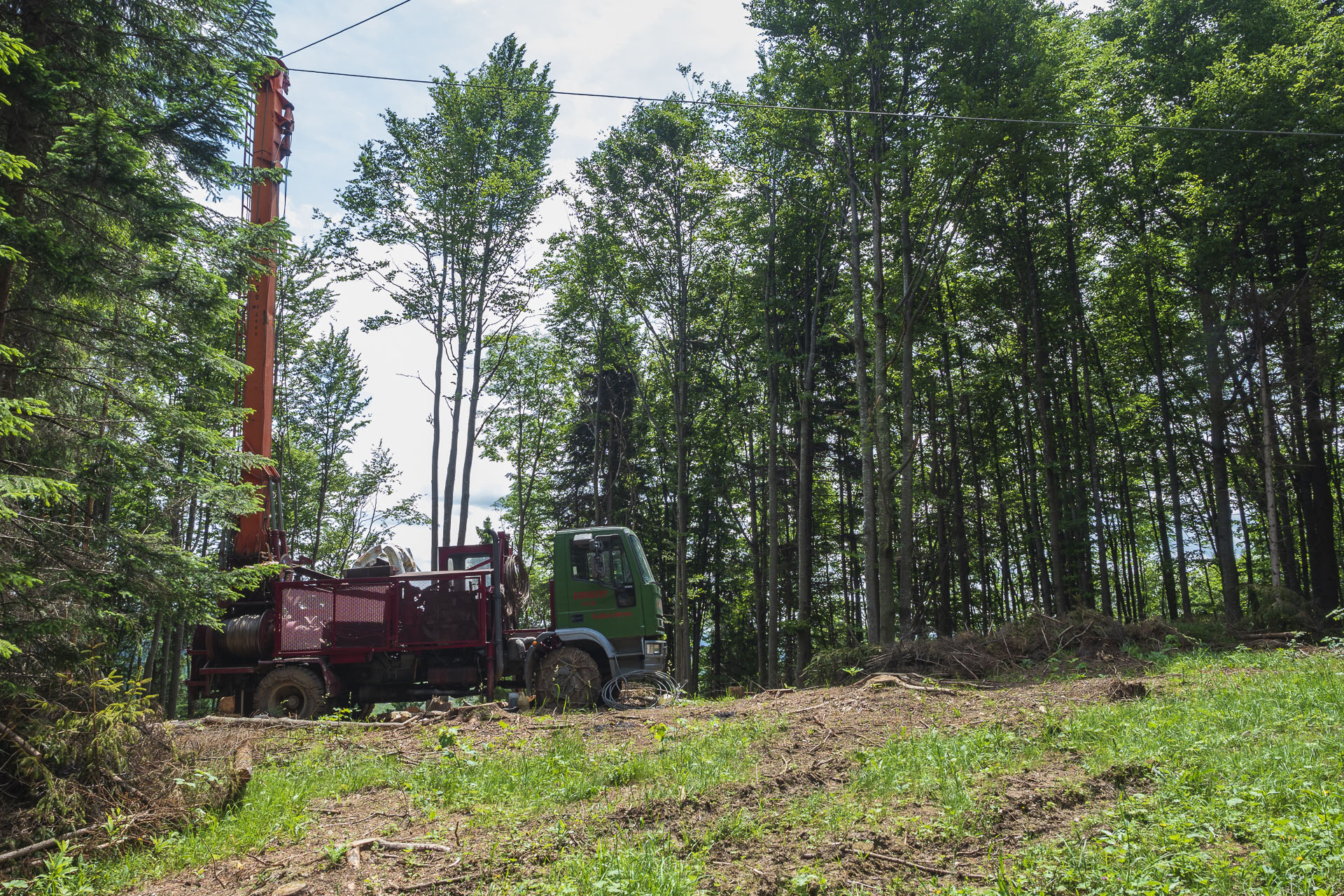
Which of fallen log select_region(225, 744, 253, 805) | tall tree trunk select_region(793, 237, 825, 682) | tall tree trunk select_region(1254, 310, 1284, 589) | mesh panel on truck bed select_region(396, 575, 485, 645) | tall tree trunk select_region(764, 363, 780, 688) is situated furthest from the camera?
tall tree trunk select_region(764, 363, 780, 688)

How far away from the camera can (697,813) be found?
4863 millimetres

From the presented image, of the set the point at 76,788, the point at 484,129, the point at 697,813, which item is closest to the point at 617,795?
the point at 697,813

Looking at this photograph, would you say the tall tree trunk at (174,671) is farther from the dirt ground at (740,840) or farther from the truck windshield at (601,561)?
the dirt ground at (740,840)

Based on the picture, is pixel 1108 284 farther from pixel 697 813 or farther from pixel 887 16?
pixel 697 813

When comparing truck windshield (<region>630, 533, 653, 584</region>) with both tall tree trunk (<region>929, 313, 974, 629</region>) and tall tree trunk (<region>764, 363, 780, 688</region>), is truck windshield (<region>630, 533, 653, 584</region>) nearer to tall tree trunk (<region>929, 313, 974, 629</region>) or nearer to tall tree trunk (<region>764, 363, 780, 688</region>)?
tall tree trunk (<region>764, 363, 780, 688</region>)

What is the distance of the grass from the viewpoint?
145 inches

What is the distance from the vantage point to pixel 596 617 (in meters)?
11.6

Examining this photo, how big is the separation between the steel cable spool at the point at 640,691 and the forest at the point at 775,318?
148 inches

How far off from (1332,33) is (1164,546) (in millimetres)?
15461

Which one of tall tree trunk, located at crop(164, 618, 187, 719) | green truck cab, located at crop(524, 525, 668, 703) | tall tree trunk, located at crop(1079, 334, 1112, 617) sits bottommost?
tall tree trunk, located at crop(164, 618, 187, 719)

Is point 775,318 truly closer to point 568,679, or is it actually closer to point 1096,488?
point 1096,488

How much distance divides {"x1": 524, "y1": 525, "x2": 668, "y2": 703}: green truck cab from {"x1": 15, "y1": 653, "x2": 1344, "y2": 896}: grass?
11.7ft

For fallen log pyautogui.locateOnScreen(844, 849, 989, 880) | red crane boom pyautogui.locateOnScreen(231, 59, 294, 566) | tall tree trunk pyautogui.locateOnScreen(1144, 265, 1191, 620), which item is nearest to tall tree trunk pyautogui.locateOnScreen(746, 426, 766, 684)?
tall tree trunk pyautogui.locateOnScreen(1144, 265, 1191, 620)

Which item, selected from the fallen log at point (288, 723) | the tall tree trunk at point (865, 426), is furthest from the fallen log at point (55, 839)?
the tall tree trunk at point (865, 426)
